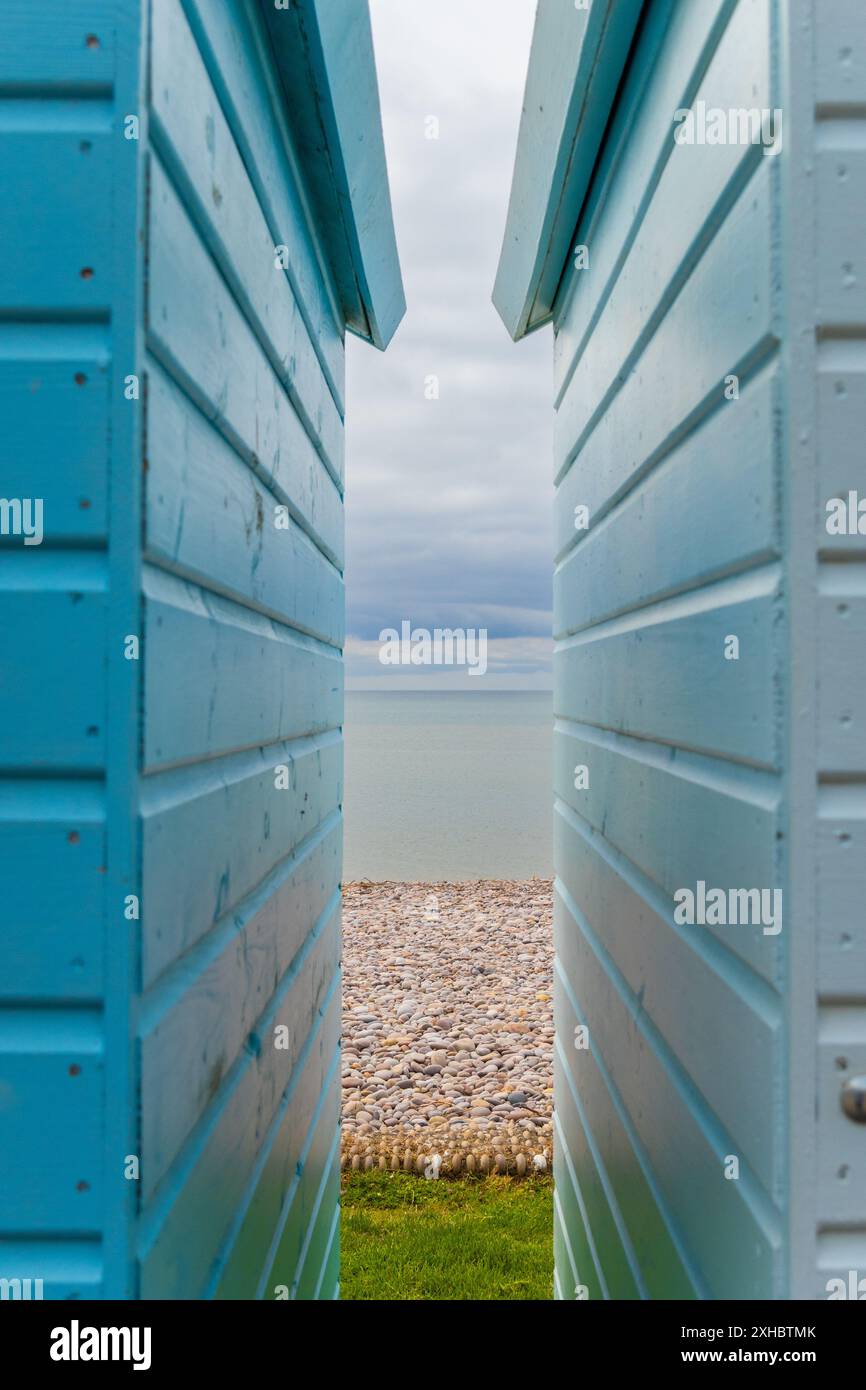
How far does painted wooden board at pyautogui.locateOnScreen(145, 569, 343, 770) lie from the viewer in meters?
1.12

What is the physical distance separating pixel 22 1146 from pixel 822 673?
1098 mm

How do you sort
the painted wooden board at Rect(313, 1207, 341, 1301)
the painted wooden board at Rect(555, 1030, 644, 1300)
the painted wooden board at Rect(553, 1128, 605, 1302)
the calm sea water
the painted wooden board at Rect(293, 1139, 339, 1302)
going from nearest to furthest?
the painted wooden board at Rect(555, 1030, 644, 1300), the painted wooden board at Rect(293, 1139, 339, 1302), the painted wooden board at Rect(553, 1128, 605, 1302), the painted wooden board at Rect(313, 1207, 341, 1301), the calm sea water

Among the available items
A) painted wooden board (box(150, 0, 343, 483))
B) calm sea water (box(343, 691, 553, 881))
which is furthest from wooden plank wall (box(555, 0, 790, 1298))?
calm sea water (box(343, 691, 553, 881))

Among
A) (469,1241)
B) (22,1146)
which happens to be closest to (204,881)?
(22,1146)

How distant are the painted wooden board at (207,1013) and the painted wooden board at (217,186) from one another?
1.08 m

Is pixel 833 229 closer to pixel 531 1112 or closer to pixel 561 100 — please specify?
pixel 561 100

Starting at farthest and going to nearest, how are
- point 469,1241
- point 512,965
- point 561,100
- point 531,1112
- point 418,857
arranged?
1. point 418,857
2. point 512,965
3. point 531,1112
4. point 469,1241
5. point 561,100

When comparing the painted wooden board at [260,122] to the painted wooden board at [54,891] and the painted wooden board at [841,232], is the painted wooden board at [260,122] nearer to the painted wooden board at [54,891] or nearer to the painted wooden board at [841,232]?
the painted wooden board at [841,232]

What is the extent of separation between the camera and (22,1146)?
1057mm

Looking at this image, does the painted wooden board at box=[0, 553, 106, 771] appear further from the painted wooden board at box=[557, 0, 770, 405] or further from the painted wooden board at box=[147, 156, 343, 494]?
the painted wooden board at box=[557, 0, 770, 405]

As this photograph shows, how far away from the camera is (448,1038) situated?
23.1 feet

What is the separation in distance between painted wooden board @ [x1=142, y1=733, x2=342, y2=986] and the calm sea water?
12.8 meters

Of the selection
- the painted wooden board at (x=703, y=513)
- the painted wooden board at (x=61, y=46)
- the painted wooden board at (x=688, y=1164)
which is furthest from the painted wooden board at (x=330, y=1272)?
the painted wooden board at (x=61, y=46)

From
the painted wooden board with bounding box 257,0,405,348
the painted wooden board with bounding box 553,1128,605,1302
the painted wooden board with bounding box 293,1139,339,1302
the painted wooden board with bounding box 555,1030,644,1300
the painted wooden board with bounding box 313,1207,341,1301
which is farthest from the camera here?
the painted wooden board with bounding box 313,1207,341,1301
